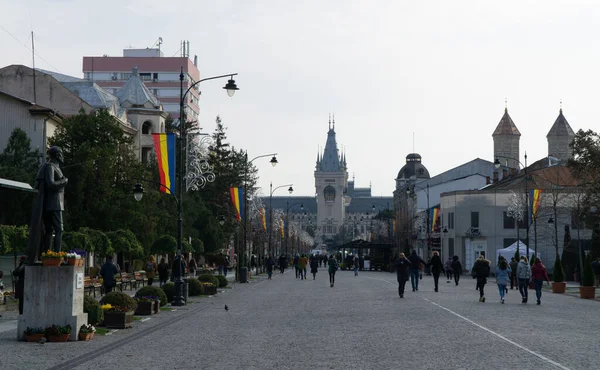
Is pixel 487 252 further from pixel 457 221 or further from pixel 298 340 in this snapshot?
pixel 298 340

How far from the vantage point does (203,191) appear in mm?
86375

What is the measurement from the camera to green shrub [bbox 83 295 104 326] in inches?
788

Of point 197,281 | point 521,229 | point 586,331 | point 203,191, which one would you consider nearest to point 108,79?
point 203,191

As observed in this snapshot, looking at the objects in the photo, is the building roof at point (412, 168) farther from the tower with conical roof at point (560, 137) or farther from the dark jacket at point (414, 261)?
the dark jacket at point (414, 261)

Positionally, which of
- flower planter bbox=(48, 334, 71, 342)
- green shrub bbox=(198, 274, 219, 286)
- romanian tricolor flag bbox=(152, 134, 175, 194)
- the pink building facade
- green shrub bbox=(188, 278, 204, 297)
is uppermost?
the pink building facade

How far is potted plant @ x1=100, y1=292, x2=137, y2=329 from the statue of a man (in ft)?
7.72

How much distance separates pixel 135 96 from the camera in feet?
240

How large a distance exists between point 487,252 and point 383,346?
68396 millimetres

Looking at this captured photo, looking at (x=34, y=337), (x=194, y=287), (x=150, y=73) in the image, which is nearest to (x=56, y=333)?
(x=34, y=337)

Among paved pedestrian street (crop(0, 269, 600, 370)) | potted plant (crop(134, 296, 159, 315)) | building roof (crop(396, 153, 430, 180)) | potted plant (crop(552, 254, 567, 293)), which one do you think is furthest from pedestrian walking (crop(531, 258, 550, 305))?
building roof (crop(396, 153, 430, 180))

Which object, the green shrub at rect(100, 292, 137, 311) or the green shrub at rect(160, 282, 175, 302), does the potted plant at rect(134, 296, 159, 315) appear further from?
the green shrub at rect(160, 282, 175, 302)

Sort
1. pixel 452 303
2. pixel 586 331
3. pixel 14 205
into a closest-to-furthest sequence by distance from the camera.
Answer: pixel 586 331 → pixel 452 303 → pixel 14 205

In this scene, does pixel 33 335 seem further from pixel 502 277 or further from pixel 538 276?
pixel 538 276

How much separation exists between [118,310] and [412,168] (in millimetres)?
167047
